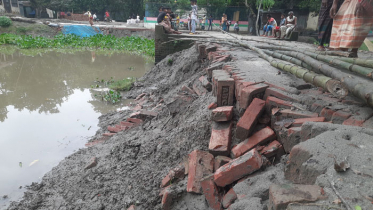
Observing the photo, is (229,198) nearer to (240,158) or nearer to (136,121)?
(240,158)

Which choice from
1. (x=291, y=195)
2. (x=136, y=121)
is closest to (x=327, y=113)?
(x=291, y=195)

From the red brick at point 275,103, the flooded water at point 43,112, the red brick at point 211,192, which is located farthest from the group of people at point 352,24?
the flooded water at point 43,112

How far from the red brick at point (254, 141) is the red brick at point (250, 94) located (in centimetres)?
31

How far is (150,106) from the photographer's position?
16.7ft

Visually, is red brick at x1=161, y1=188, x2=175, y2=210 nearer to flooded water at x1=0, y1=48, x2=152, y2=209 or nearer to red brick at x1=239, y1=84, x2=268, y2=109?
red brick at x1=239, y1=84, x2=268, y2=109

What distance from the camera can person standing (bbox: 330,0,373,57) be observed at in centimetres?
380

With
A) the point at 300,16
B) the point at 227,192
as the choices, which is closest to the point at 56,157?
the point at 227,192

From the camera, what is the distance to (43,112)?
17.8ft

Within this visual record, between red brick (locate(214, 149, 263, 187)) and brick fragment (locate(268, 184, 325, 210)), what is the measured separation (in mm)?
424

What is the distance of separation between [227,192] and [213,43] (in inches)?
192

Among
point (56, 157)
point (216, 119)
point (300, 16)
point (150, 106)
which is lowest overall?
point (56, 157)

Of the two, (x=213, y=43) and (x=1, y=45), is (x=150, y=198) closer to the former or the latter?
(x=213, y=43)

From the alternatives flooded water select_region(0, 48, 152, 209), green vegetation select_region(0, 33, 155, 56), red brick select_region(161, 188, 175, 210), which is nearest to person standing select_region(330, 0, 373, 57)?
red brick select_region(161, 188, 175, 210)

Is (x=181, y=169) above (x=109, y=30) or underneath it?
underneath
